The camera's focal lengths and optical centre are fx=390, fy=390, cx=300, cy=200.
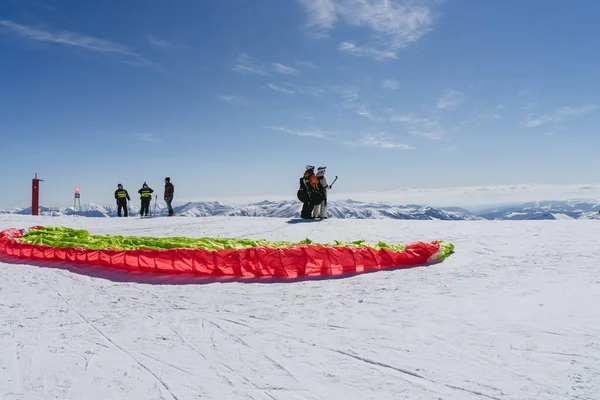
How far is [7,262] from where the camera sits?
7.49 meters

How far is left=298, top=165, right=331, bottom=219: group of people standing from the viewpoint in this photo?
13.9 m

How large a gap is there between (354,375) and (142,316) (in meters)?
2.51

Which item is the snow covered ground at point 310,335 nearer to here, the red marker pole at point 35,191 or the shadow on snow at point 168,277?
the shadow on snow at point 168,277

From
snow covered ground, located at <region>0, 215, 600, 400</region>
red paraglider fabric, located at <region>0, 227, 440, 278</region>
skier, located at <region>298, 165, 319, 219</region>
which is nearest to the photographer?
snow covered ground, located at <region>0, 215, 600, 400</region>

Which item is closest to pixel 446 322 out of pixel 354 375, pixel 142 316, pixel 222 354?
pixel 354 375

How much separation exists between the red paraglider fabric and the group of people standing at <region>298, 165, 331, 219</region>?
738 cm

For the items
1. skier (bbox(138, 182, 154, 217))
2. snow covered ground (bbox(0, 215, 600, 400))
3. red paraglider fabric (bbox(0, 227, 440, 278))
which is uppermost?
skier (bbox(138, 182, 154, 217))

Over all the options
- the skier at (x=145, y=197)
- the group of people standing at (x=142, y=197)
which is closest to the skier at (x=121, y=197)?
the group of people standing at (x=142, y=197)

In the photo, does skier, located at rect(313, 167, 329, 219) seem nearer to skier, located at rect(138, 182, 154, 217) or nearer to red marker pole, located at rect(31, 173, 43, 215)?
skier, located at rect(138, 182, 154, 217)

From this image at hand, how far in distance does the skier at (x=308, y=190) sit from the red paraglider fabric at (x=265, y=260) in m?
7.33

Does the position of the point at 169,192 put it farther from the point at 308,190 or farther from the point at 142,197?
the point at 308,190

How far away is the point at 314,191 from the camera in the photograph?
14.1 metres

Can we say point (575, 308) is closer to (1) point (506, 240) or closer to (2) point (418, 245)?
(2) point (418, 245)

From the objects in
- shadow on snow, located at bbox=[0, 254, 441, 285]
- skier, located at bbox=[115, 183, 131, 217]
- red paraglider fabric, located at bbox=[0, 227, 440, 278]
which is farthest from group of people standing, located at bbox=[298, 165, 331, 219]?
skier, located at bbox=[115, 183, 131, 217]
